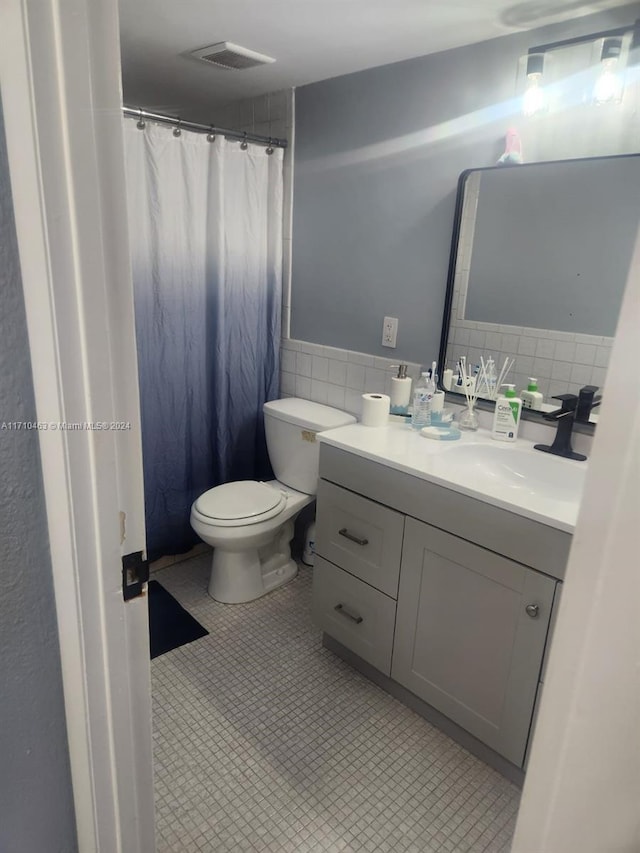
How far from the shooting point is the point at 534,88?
1.71 meters

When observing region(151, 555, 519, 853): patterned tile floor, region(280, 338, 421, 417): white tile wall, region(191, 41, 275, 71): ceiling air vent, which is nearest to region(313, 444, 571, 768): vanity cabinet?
region(151, 555, 519, 853): patterned tile floor

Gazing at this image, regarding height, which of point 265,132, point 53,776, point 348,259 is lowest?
point 53,776

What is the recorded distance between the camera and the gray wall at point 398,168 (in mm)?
1789

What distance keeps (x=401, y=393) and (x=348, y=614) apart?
829 millimetres

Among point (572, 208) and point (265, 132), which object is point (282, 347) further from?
point (572, 208)

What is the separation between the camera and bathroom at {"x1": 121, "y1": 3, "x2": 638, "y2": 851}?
154 cm

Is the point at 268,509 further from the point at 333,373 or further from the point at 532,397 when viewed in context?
the point at 532,397

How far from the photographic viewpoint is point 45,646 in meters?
0.82

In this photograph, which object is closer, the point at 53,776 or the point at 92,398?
the point at 92,398

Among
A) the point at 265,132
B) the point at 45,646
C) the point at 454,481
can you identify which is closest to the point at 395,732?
the point at 454,481

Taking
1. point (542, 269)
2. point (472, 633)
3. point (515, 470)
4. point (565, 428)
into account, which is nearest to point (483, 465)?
point (515, 470)

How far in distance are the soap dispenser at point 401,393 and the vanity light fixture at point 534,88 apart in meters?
0.92

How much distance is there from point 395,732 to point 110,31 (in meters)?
1.89

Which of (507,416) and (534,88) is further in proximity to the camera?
(507,416)
